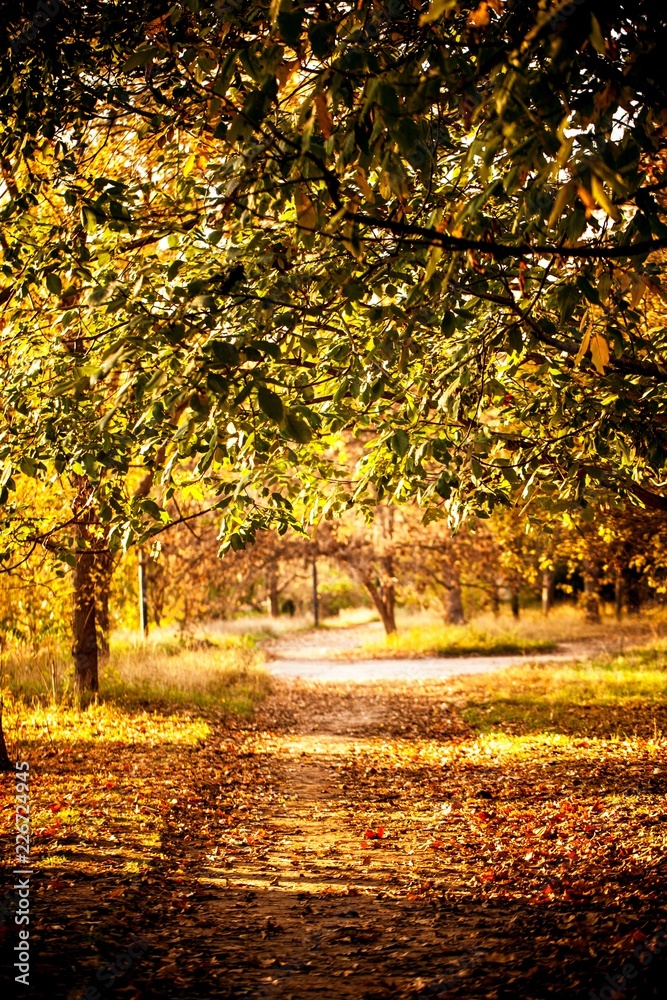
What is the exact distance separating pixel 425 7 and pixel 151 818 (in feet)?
21.2

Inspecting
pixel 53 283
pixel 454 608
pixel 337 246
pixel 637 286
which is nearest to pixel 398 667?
pixel 454 608

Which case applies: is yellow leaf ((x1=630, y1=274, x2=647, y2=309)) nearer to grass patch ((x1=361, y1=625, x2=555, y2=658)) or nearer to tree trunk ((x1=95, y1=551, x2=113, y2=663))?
tree trunk ((x1=95, y1=551, x2=113, y2=663))

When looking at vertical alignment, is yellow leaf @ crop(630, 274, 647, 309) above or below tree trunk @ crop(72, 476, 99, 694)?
above

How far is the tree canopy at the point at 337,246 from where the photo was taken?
10.9 feet

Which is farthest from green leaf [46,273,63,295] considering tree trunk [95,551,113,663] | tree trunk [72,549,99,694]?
tree trunk [72,549,99,694]

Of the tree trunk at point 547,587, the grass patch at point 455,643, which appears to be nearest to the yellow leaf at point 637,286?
the grass patch at point 455,643

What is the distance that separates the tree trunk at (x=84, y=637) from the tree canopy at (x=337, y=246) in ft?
18.9

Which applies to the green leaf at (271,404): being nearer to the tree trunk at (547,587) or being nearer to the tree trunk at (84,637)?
the tree trunk at (84,637)

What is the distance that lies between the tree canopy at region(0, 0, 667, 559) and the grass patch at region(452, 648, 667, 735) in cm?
602

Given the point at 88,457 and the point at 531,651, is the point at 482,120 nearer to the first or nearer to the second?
the point at 88,457

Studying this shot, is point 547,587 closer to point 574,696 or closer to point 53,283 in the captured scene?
point 574,696

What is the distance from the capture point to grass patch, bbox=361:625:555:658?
23.4m

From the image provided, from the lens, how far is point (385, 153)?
351 centimetres

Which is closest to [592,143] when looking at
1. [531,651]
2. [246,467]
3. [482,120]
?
[482,120]
